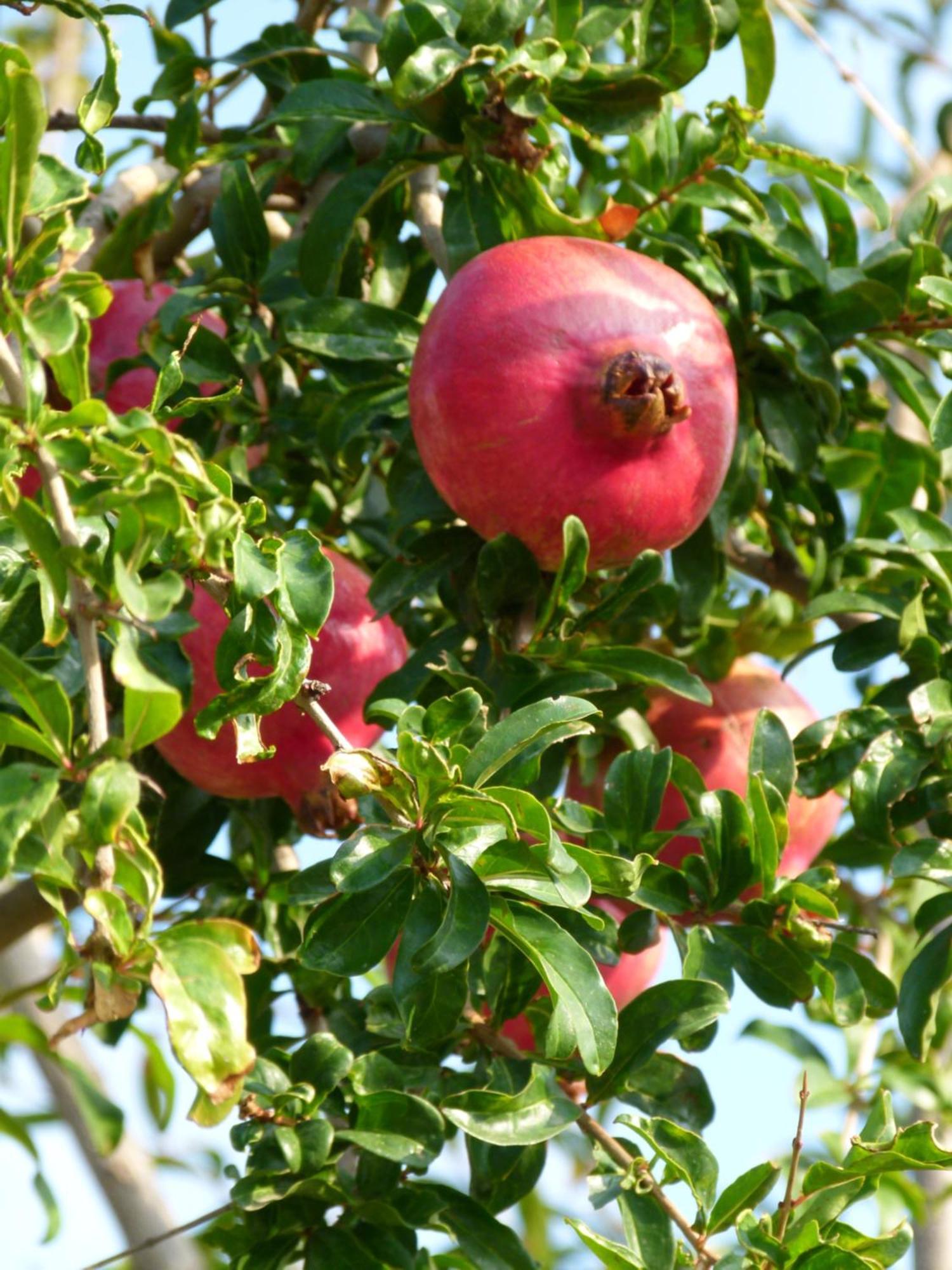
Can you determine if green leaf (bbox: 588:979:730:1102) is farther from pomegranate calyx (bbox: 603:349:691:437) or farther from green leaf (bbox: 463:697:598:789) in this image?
pomegranate calyx (bbox: 603:349:691:437)

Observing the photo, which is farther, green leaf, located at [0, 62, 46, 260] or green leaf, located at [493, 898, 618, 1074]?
green leaf, located at [493, 898, 618, 1074]

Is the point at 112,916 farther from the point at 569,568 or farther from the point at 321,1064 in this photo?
the point at 569,568

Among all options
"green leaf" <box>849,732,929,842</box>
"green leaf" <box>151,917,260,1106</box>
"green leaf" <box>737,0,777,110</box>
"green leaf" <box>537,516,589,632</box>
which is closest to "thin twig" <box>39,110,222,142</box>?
"green leaf" <box>737,0,777,110</box>

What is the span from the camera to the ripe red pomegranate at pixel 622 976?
1.46 metres

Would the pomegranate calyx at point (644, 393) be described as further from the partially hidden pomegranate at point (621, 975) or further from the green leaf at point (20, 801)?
the green leaf at point (20, 801)

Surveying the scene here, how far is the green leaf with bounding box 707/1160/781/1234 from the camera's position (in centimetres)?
106

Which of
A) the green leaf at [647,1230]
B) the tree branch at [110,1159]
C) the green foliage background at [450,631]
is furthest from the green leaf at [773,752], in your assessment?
the tree branch at [110,1159]

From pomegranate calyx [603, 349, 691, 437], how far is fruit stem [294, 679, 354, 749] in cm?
34

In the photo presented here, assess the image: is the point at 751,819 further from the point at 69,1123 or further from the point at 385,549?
the point at 69,1123

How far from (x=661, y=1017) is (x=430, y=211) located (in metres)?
0.78

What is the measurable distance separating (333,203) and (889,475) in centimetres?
59

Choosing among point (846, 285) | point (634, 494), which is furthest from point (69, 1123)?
point (846, 285)

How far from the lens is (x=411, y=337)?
4.69ft

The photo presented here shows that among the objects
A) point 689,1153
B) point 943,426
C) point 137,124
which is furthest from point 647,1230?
point 137,124
